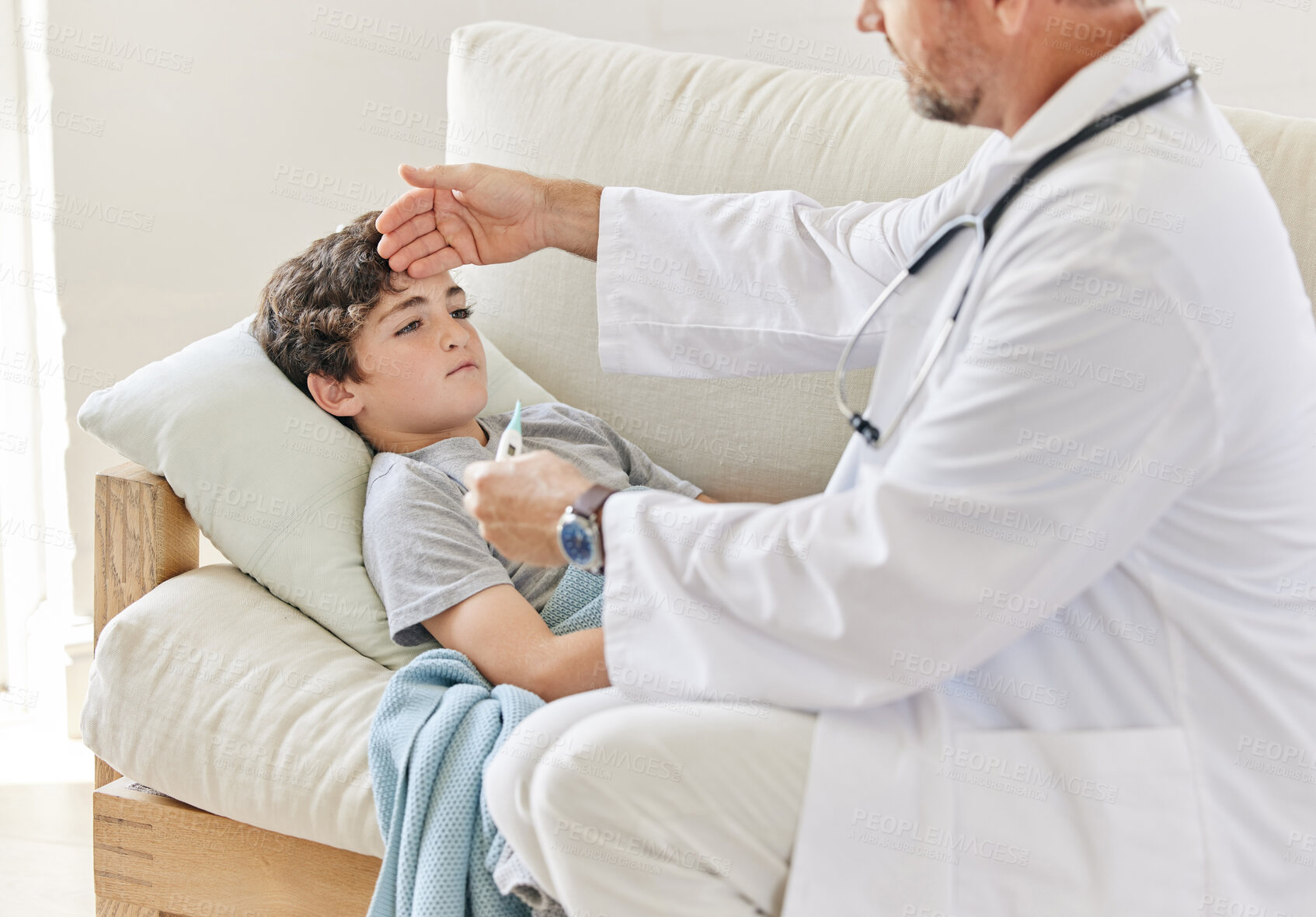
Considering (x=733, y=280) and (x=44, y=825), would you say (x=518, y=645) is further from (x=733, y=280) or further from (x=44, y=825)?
(x=44, y=825)

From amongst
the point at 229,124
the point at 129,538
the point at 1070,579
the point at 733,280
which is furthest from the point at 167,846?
the point at 229,124

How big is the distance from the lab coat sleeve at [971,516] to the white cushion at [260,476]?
0.57 m

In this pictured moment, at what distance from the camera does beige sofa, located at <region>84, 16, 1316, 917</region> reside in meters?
1.27

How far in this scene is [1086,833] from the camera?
93 centimetres

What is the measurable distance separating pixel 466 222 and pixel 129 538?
1.89 ft

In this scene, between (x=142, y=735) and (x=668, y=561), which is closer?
(x=668, y=561)

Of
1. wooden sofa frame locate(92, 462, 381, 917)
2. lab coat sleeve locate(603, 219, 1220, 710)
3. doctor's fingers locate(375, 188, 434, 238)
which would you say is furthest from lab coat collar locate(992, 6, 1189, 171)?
wooden sofa frame locate(92, 462, 381, 917)

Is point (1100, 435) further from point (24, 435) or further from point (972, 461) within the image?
point (24, 435)

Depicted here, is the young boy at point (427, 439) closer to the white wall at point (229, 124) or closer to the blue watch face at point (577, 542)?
the blue watch face at point (577, 542)

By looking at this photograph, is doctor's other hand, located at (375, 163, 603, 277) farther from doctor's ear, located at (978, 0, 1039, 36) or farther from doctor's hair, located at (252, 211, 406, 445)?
doctor's ear, located at (978, 0, 1039, 36)

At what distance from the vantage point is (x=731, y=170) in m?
1.71

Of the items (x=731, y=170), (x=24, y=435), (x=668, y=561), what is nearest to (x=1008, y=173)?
(x=668, y=561)

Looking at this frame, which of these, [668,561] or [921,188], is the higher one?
[921,188]

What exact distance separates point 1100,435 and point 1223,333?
0.39 feet
